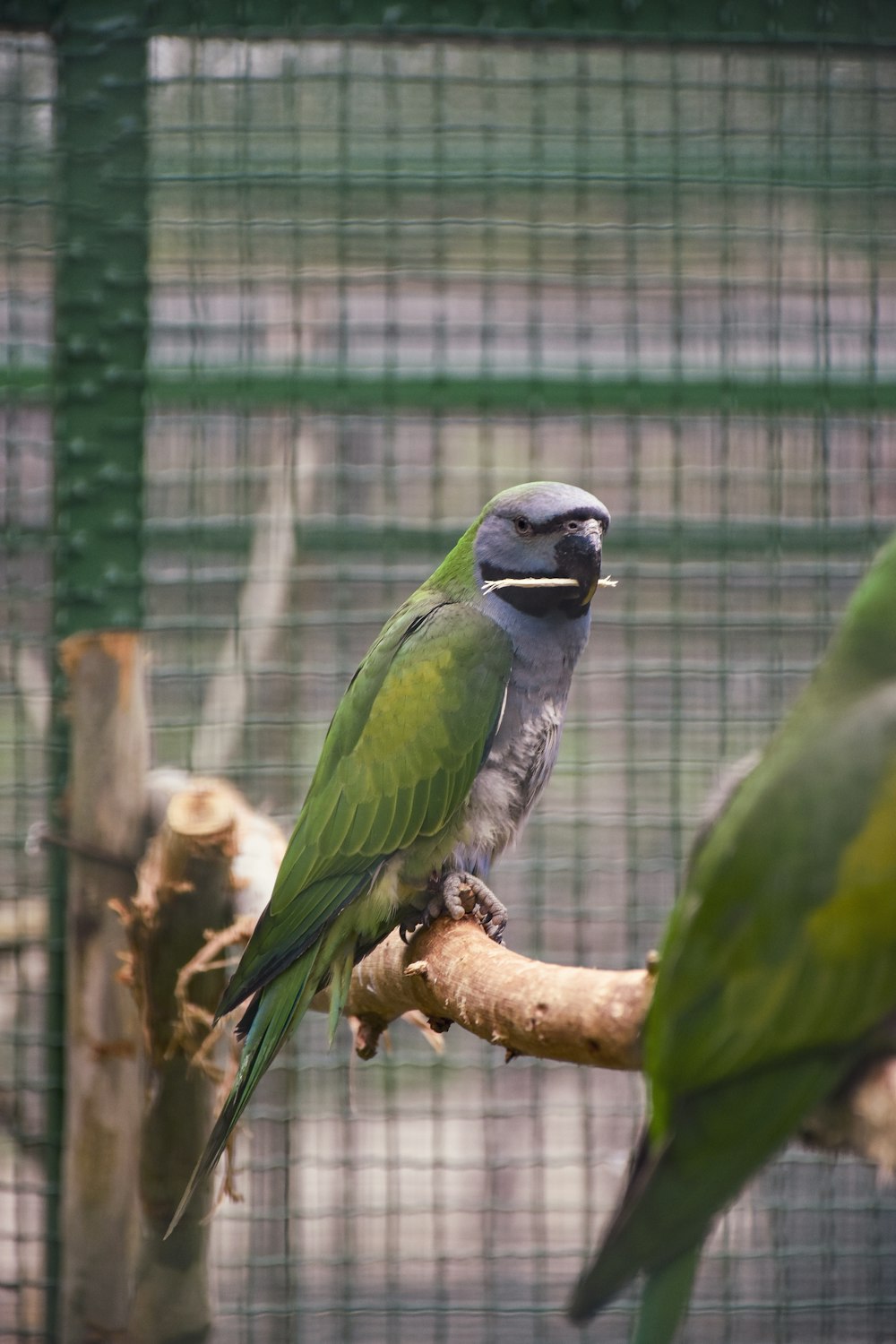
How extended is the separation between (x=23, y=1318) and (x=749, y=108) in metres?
1.80

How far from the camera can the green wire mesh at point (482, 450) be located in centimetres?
169

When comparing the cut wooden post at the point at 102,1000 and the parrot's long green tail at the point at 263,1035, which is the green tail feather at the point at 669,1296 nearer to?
the parrot's long green tail at the point at 263,1035

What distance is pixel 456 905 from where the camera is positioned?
1.08 m

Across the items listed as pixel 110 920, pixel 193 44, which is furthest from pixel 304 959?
pixel 193 44

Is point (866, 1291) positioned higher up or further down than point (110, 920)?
further down

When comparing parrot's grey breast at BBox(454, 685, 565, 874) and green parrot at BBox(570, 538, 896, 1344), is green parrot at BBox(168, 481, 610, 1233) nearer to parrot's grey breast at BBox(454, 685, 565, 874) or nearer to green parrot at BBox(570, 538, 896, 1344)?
parrot's grey breast at BBox(454, 685, 565, 874)

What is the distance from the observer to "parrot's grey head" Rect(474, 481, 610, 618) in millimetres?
1173

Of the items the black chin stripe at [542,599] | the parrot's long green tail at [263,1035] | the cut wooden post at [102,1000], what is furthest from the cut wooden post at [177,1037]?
the black chin stripe at [542,599]

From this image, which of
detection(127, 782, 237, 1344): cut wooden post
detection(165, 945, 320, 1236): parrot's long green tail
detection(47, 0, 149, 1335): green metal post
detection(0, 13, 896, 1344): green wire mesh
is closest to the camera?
detection(165, 945, 320, 1236): parrot's long green tail

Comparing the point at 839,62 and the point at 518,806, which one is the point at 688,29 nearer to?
the point at 839,62

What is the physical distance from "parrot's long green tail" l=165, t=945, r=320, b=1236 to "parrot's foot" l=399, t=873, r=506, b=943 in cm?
10

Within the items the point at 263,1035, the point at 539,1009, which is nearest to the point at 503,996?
the point at 539,1009

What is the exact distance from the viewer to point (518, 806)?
1.19m

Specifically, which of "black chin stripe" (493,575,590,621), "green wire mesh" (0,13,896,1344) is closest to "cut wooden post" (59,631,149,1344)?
"green wire mesh" (0,13,896,1344)
